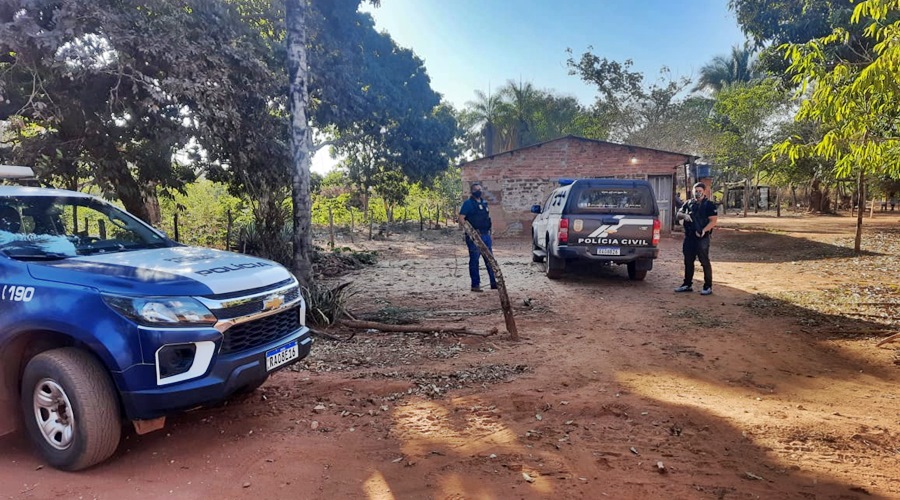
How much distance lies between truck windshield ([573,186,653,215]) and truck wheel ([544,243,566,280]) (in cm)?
108

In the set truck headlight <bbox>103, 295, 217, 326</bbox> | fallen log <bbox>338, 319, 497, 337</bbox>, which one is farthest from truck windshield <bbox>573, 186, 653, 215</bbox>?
truck headlight <bbox>103, 295, 217, 326</bbox>

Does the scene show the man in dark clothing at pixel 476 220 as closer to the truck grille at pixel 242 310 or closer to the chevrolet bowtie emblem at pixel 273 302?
the chevrolet bowtie emblem at pixel 273 302

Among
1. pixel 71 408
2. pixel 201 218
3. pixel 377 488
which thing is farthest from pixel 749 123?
pixel 71 408

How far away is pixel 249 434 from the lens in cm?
356

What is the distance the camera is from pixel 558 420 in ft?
12.1

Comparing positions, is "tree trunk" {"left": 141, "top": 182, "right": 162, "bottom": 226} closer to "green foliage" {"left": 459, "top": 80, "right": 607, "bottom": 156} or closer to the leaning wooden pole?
the leaning wooden pole

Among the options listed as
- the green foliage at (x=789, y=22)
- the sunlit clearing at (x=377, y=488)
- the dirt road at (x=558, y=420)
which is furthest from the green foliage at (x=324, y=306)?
the green foliage at (x=789, y=22)

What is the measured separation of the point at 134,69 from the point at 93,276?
19.8 ft

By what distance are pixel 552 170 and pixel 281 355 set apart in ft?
56.5

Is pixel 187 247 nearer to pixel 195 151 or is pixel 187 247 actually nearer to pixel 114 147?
pixel 114 147

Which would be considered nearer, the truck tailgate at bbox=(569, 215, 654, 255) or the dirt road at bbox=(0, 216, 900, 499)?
the dirt road at bbox=(0, 216, 900, 499)

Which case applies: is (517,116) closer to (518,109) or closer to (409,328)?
(518,109)

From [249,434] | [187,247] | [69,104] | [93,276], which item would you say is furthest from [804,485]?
[69,104]

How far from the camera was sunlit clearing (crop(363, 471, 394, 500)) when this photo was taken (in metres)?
2.78
